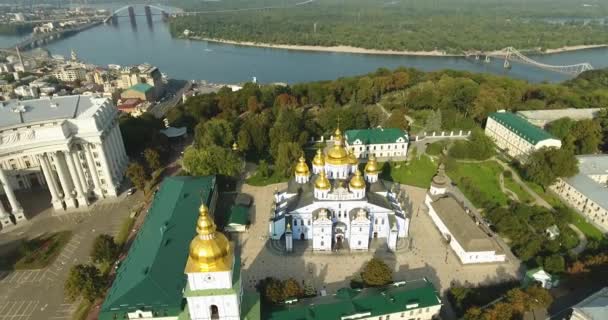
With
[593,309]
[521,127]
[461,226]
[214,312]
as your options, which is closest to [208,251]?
[214,312]

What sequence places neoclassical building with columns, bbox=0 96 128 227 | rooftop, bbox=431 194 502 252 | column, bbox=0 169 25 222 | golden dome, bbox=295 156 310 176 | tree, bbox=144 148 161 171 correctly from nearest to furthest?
rooftop, bbox=431 194 502 252, golden dome, bbox=295 156 310 176, column, bbox=0 169 25 222, neoclassical building with columns, bbox=0 96 128 227, tree, bbox=144 148 161 171

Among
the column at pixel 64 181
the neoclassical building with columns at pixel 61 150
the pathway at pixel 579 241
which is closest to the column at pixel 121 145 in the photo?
the neoclassical building with columns at pixel 61 150

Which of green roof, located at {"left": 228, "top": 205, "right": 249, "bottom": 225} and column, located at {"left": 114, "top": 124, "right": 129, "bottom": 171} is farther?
column, located at {"left": 114, "top": 124, "right": 129, "bottom": 171}

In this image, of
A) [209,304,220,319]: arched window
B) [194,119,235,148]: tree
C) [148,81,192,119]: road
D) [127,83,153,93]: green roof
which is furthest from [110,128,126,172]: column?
[127,83,153,93]: green roof

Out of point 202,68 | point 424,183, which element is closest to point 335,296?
point 424,183

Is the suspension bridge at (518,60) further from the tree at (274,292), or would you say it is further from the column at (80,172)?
the column at (80,172)

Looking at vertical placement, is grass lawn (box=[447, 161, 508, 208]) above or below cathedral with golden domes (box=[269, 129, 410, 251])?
below

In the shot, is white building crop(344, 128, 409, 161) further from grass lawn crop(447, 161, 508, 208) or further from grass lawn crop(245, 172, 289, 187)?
grass lawn crop(245, 172, 289, 187)
